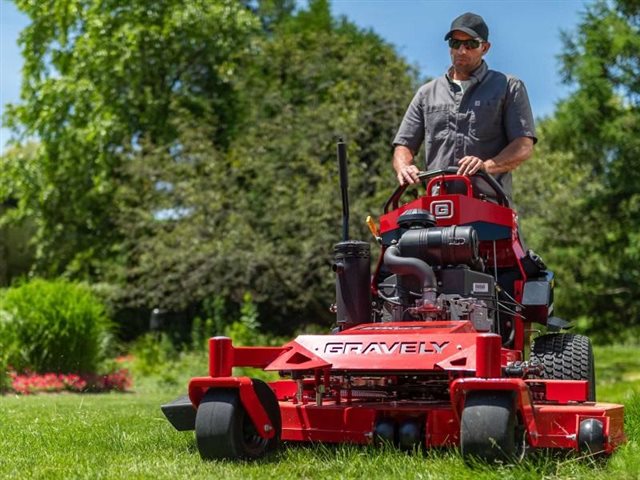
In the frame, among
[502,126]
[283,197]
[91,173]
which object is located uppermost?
[91,173]

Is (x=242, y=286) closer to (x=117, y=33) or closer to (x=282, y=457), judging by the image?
(x=117, y=33)

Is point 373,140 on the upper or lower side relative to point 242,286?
upper

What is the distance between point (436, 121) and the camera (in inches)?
248

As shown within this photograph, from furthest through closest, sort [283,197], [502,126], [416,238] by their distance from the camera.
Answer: [283,197] < [502,126] < [416,238]

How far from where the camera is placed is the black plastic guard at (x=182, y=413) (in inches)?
208

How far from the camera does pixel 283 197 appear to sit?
19016mm

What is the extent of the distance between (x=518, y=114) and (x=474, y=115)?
0.87 ft

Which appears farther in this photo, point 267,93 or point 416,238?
point 267,93

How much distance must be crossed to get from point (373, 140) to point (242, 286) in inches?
150

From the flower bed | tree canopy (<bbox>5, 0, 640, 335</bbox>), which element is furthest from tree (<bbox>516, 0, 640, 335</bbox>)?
the flower bed

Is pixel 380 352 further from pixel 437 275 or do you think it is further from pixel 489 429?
pixel 437 275

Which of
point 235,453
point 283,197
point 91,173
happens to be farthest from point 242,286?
point 235,453

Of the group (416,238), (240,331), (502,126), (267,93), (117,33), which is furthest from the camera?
(117,33)

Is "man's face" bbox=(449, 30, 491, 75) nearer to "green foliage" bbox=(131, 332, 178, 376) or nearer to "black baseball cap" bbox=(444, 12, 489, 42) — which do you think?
"black baseball cap" bbox=(444, 12, 489, 42)
